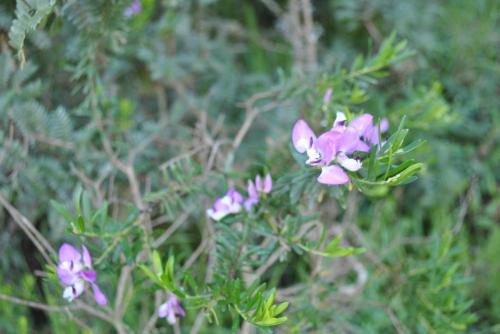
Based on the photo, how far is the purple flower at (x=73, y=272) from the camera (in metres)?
1.04

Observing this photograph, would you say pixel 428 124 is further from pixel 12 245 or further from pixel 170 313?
pixel 12 245

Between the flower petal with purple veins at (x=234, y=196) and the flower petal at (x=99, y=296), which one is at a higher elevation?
the flower petal with purple veins at (x=234, y=196)

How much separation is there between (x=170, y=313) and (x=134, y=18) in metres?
0.74

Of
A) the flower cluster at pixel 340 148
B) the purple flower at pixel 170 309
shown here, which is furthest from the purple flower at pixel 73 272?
the flower cluster at pixel 340 148

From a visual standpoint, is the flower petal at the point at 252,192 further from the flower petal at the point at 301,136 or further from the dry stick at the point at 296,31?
the dry stick at the point at 296,31

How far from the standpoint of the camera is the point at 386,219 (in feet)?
6.50

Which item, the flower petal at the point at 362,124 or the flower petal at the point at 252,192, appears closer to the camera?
the flower petal at the point at 362,124

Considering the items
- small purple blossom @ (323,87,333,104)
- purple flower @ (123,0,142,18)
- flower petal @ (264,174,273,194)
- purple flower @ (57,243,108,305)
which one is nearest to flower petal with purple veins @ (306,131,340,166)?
flower petal @ (264,174,273,194)

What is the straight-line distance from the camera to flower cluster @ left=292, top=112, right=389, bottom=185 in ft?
2.89

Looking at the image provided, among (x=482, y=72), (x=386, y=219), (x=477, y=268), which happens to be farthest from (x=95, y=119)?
(x=482, y=72)

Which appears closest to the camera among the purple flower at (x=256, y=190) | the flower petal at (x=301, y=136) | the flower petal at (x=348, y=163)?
the flower petal at (x=348, y=163)

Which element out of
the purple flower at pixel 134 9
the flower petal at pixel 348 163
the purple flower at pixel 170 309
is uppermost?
the purple flower at pixel 134 9

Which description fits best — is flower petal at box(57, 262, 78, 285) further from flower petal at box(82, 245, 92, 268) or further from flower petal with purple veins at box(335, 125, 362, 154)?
flower petal with purple veins at box(335, 125, 362, 154)

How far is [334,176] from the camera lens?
881 millimetres
